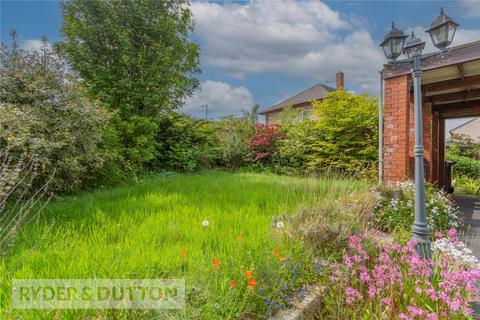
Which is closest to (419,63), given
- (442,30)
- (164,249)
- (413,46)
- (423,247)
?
(413,46)

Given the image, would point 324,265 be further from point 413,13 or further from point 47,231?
point 413,13

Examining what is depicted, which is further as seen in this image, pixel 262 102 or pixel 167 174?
pixel 262 102

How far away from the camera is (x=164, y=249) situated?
2.25 metres

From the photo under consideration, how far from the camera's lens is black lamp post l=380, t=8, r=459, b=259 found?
8.75ft

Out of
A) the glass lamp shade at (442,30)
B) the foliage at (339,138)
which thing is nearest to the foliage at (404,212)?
the foliage at (339,138)

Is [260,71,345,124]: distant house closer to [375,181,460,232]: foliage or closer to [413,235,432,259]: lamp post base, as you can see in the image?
[375,181,460,232]: foliage

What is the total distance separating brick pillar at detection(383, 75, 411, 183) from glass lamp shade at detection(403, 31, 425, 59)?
250 centimetres

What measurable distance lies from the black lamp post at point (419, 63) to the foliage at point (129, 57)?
647cm

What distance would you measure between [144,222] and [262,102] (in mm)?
14076

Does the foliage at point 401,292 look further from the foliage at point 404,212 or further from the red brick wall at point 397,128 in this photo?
the red brick wall at point 397,128

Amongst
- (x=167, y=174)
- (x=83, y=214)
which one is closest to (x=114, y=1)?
(x=167, y=174)

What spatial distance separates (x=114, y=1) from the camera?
7.45 m

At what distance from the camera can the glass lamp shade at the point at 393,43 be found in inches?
125

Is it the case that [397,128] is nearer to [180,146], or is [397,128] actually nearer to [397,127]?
[397,127]
